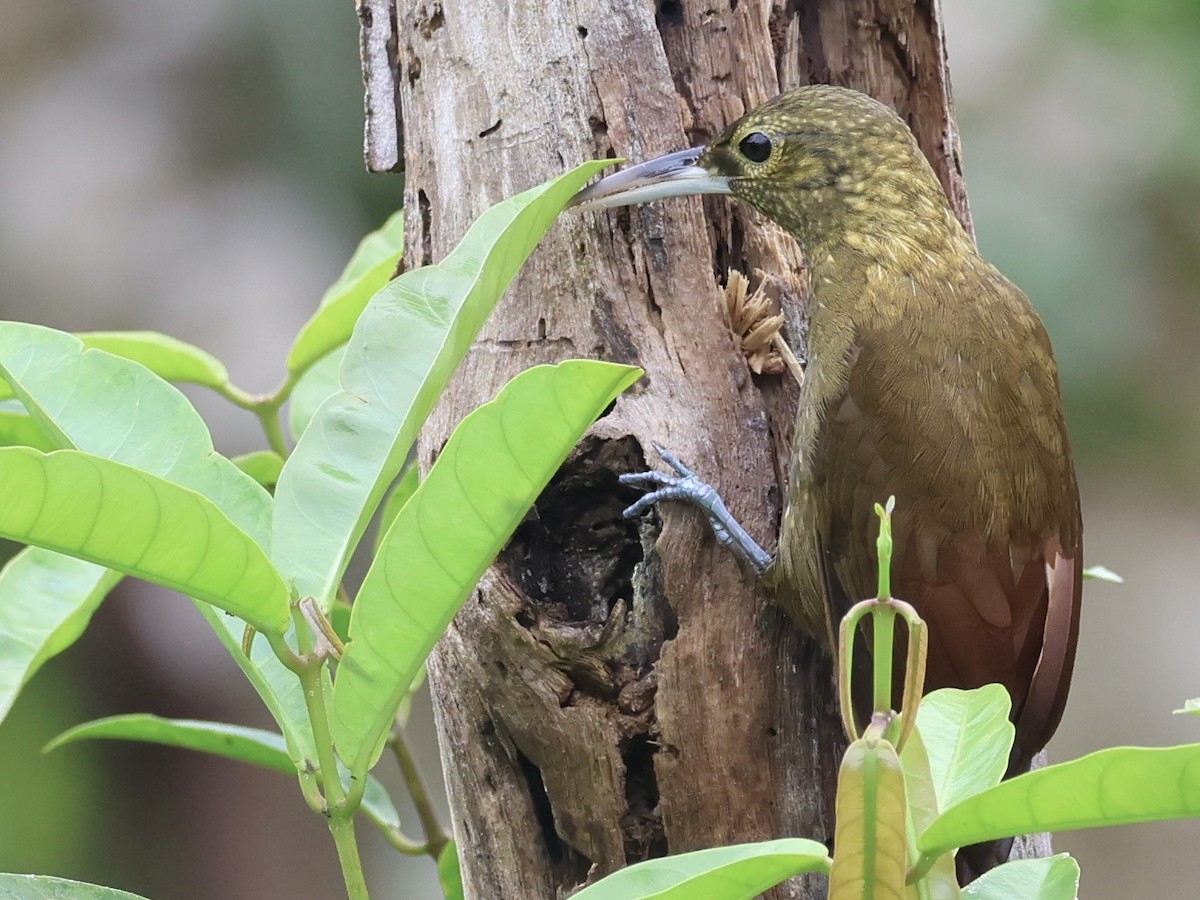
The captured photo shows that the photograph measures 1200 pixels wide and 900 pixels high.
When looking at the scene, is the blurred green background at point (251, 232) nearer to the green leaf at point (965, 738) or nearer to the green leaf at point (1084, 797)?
the green leaf at point (965, 738)

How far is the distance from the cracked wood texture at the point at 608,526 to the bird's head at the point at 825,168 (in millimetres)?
65

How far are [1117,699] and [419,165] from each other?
3.63 metres

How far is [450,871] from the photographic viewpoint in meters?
1.42

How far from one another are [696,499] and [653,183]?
36 cm

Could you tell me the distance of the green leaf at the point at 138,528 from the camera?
763mm

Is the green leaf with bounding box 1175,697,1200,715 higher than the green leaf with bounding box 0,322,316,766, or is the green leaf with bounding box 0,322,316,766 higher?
the green leaf with bounding box 0,322,316,766

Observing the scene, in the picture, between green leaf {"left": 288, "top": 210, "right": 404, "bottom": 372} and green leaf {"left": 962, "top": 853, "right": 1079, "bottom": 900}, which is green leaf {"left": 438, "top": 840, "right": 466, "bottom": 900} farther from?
green leaf {"left": 962, "top": 853, "right": 1079, "bottom": 900}

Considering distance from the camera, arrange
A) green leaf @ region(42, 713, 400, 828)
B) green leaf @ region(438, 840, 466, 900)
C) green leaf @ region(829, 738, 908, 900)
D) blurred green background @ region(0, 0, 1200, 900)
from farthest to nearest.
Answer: blurred green background @ region(0, 0, 1200, 900)
green leaf @ region(438, 840, 466, 900)
green leaf @ region(42, 713, 400, 828)
green leaf @ region(829, 738, 908, 900)

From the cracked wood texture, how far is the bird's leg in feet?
0.06

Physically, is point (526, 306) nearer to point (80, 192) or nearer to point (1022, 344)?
point (1022, 344)

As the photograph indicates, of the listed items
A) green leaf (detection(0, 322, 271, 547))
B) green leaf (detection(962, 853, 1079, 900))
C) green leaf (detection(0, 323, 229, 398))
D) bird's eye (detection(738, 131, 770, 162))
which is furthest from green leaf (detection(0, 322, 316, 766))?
bird's eye (detection(738, 131, 770, 162))

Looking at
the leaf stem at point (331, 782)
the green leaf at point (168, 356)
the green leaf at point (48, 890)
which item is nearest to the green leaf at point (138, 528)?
the leaf stem at point (331, 782)

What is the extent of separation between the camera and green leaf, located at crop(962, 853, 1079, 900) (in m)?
0.83

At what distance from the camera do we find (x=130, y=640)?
3.10 metres
